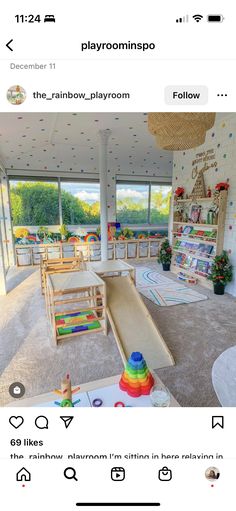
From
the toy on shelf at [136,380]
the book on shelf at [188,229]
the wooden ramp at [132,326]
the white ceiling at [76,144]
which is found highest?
the white ceiling at [76,144]

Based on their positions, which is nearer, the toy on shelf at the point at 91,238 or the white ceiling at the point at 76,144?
the white ceiling at the point at 76,144

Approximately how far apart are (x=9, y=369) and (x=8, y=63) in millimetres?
2163

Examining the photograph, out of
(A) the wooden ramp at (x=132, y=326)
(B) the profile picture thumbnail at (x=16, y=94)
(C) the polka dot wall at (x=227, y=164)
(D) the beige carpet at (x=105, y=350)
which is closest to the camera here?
(B) the profile picture thumbnail at (x=16, y=94)

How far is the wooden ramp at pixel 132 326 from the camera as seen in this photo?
2.22 m

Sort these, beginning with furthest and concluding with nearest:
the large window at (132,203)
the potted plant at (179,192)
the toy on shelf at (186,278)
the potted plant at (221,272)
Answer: the large window at (132,203) → the potted plant at (179,192) → the toy on shelf at (186,278) → the potted plant at (221,272)

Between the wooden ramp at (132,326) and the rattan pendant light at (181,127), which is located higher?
the rattan pendant light at (181,127)

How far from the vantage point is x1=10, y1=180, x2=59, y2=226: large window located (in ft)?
20.3

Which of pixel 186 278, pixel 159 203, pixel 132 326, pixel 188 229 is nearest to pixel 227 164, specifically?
pixel 188 229

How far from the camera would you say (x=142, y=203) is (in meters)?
7.34
